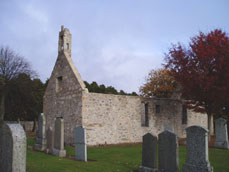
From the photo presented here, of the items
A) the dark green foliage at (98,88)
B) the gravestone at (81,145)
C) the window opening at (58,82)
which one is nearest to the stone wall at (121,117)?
the window opening at (58,82)

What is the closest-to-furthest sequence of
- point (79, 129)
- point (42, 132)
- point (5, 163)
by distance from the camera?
1. point (5, 163)
2. point (79, 129)
3. point (42, 132)

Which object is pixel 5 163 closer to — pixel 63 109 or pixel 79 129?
pixel 79 129

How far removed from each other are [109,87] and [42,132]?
29582mm

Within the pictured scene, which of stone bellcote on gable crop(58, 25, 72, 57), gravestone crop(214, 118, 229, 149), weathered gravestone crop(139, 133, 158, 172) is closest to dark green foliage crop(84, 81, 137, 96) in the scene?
stone bellcote on gable crop(58, 25, 72, 57)

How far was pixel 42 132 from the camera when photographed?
14.6 metres

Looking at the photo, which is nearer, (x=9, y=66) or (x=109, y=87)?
(x=9, y=66)

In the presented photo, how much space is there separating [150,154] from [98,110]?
920 centimetres

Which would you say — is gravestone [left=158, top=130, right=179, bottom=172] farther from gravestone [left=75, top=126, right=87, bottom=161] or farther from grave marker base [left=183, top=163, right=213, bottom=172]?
gravestone [left=75, top=126, right=87, bottom=161]

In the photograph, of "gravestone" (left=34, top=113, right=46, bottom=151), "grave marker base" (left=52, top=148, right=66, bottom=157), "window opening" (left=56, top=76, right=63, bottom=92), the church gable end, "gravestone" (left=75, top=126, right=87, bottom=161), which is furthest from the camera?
"window opening" (left=56, top=76, right=63, bottom=92)

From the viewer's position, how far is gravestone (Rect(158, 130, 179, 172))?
7.82 m

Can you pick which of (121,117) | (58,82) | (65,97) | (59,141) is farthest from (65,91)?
(59,141)

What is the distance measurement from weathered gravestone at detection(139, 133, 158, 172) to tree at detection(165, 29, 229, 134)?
8.39 meters

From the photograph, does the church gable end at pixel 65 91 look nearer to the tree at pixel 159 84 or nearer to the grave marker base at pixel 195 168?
the grave marker base at pixel 195 168

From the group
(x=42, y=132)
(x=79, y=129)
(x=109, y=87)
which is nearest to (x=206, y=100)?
(x=79, y=129)
